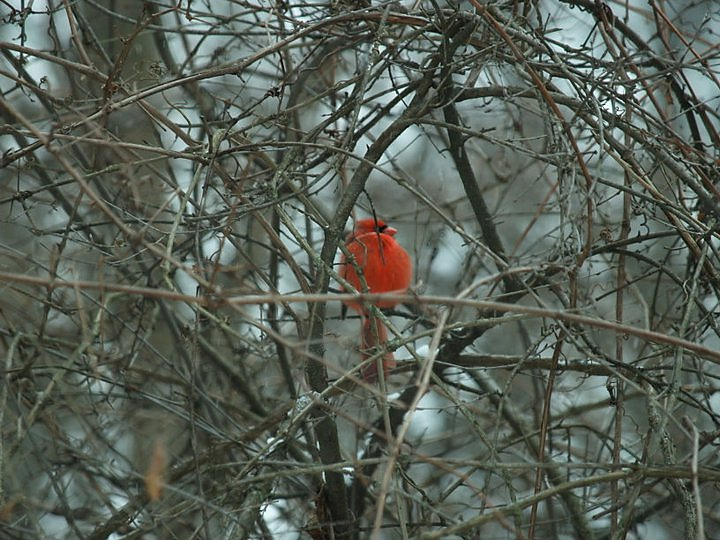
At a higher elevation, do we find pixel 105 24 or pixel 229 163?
pixel 105 24

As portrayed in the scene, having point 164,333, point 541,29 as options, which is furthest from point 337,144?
point 164,333

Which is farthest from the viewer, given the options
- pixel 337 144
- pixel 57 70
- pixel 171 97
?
pixel 57 70

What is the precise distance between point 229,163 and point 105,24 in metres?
1.72

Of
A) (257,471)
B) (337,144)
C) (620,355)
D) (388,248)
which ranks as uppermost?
(388,248)

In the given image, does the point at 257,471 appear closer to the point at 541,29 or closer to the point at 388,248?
the point at 541,29

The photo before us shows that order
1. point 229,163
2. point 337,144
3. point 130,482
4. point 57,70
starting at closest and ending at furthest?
point 337,144 → point 130,482 → point 229,163 → point 57,70

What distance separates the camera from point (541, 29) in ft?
9.85

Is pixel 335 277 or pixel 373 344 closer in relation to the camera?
pixel 335 277

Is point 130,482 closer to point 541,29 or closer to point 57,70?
point 541,29

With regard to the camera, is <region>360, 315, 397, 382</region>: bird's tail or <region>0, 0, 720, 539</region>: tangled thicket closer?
<region>0, 0, 720, 539</region>: tangled thicket

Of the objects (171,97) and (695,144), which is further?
(171,97)

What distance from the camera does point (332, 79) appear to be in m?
4.33

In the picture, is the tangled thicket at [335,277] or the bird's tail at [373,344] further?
the bird's tail at [373,344]

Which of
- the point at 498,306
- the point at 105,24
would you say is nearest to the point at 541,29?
the point at 498,306
